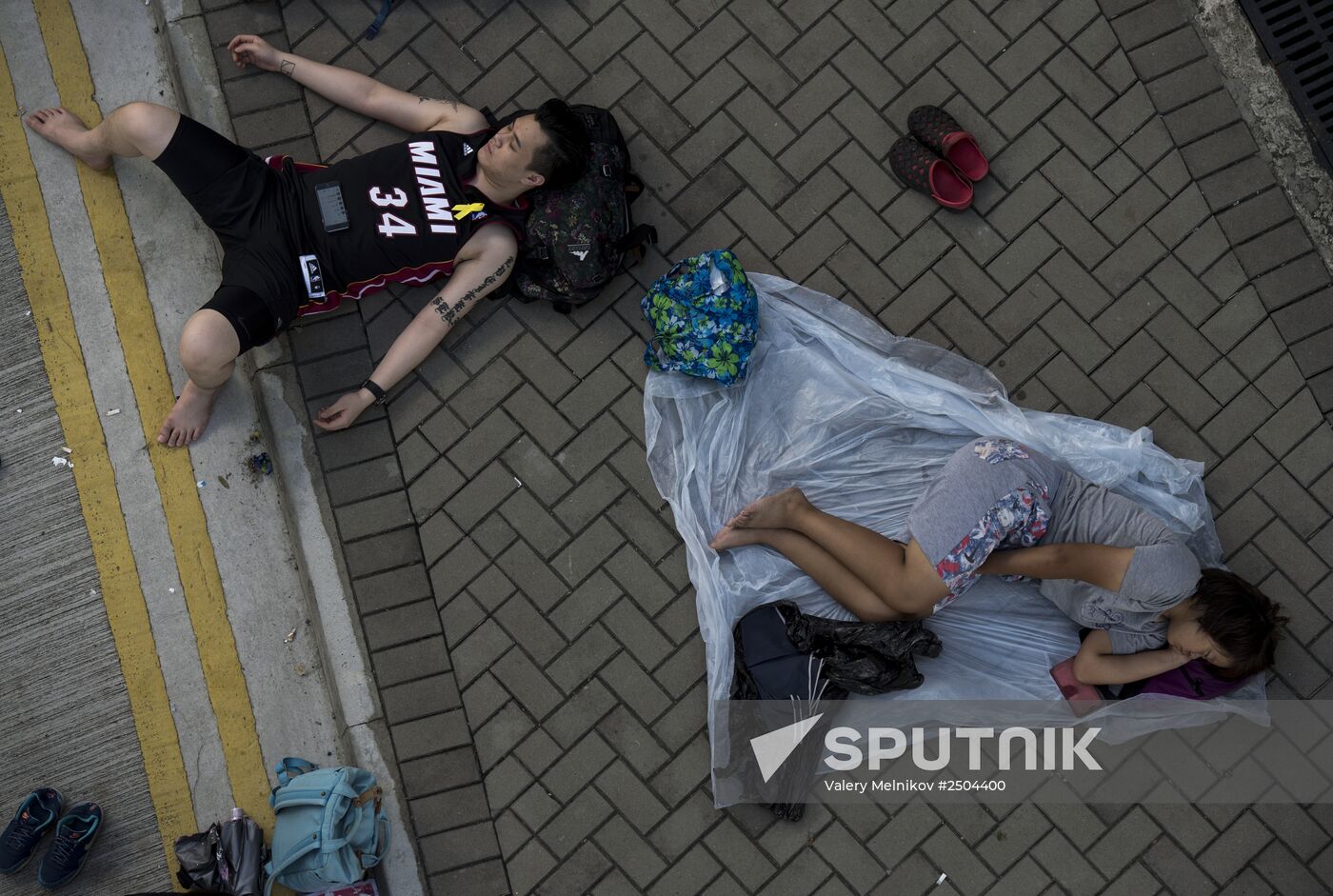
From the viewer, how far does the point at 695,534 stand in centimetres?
412

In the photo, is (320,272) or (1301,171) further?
(1301,171)

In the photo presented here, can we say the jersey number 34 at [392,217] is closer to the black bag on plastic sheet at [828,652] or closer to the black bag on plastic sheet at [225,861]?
the black bag on plastic sheet at [828,652]

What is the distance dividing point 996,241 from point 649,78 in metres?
1.72

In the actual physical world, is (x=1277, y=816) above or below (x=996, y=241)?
below

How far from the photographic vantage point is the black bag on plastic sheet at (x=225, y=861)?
154 inches

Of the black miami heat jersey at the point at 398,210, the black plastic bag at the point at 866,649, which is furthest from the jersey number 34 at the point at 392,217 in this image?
the black plastic bag at the point at 866,649

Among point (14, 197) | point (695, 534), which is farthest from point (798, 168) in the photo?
point (14, 197)

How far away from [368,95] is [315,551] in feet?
6.49

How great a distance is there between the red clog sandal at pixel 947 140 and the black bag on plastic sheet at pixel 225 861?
4.08m

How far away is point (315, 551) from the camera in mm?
4188

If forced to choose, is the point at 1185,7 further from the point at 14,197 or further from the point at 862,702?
the point at 14,197

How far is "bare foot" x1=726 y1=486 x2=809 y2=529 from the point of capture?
3.97m

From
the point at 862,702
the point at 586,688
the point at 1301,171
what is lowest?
the point at 862,702

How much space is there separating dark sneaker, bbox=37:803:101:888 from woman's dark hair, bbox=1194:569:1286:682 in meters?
4.59
